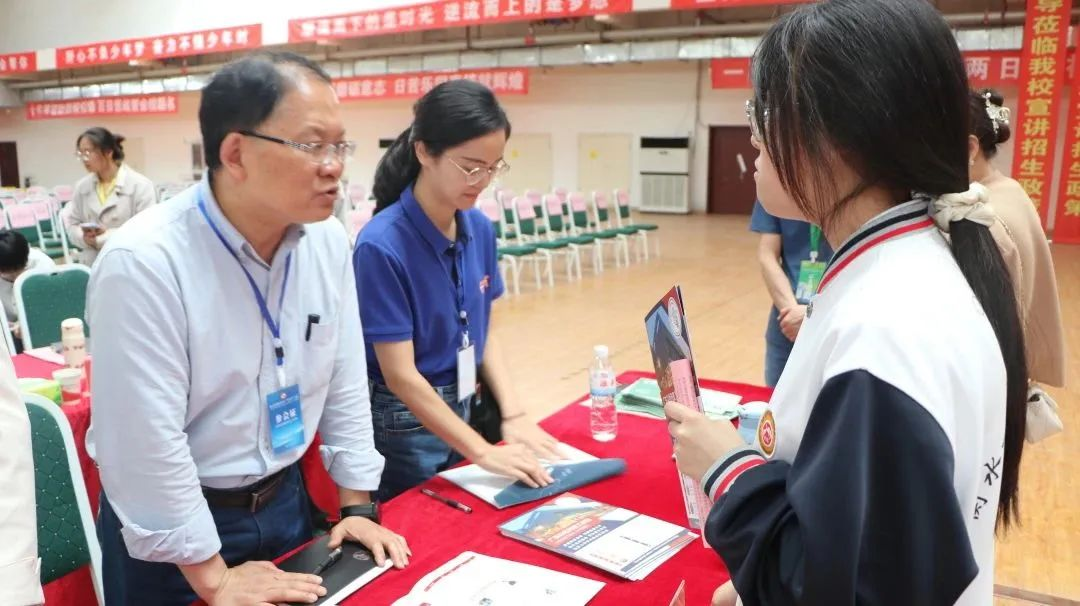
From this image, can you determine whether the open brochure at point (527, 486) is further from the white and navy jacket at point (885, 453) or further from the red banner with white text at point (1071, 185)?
the red banner with white text at point (1071, 185)

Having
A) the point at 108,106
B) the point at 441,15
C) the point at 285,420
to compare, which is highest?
the point at 441,15

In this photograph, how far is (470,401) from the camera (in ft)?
6.17

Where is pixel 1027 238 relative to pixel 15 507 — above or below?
above

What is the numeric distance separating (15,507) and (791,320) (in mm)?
2015

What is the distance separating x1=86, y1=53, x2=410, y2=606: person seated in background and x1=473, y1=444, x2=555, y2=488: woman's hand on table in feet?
0.84

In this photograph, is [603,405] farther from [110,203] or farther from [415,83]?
[415,83]

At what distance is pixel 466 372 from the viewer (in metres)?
1.80

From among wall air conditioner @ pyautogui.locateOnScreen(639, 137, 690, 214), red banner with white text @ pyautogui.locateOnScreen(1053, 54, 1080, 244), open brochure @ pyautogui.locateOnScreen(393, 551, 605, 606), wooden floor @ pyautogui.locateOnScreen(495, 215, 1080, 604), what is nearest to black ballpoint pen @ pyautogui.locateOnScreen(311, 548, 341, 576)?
open brochure @ pyautogui.locateOnScreen(393, 551, 605, 606)

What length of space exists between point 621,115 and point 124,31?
9.98m

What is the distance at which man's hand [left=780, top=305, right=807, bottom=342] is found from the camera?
2311 mm

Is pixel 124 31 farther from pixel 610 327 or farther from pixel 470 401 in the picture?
pixel 470 401

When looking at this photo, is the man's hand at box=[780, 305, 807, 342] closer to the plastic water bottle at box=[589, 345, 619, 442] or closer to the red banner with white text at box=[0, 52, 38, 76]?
the plastic water bottle at box=[589, 345, 619, 442]

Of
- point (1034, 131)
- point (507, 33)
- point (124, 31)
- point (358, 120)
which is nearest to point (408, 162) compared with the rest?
point (1034, 131)

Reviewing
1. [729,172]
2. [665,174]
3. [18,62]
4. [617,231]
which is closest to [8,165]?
[18,62]
